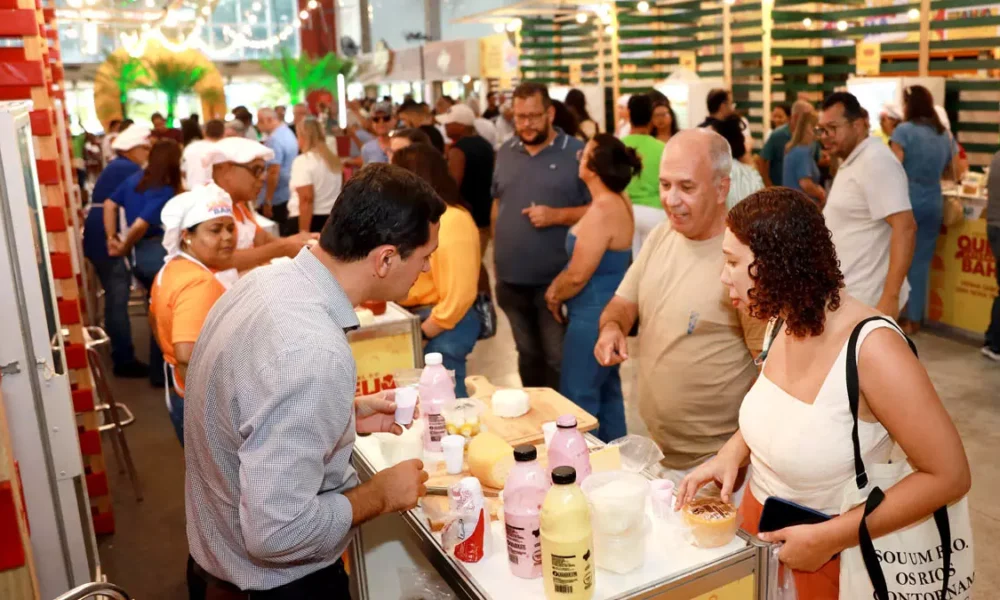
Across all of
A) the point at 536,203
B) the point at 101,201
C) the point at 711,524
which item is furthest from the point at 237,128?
the point at 711,524

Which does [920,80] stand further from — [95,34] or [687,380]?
[95,34]

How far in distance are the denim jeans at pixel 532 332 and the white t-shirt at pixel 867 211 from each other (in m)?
1.43

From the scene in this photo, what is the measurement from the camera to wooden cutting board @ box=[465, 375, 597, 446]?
2412 mm

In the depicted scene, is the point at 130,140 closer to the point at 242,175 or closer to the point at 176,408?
the point at 242,175

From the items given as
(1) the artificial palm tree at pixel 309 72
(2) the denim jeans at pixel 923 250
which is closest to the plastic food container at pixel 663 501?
(2) the denim jeans at pixel 923 250

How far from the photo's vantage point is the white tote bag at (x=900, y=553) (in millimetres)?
1727

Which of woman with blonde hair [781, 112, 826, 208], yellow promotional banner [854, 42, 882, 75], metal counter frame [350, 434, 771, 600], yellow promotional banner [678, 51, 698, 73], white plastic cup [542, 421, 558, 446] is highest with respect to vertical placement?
yellow promotional banner [678, 51, 698, 73]

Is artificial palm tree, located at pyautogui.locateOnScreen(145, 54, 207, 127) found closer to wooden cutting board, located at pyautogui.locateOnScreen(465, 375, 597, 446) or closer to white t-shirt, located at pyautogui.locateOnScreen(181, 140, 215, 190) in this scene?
white t-shirt, located at pyautogui.locateOnScreen(181, 140, 215, 190)

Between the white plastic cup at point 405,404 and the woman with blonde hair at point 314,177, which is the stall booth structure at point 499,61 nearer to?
the woman with blonde hair at point 314,177

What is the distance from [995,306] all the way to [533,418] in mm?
4378

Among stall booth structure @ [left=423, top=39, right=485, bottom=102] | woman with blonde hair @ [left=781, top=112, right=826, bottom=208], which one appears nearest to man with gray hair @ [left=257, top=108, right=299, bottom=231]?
woman with blonde hair @ [left=781, top=112, right=826, bottom=208]

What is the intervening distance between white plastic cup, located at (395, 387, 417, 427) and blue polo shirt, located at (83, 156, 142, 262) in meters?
4.34

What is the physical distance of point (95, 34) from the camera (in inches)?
908

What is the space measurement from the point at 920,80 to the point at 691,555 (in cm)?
743
